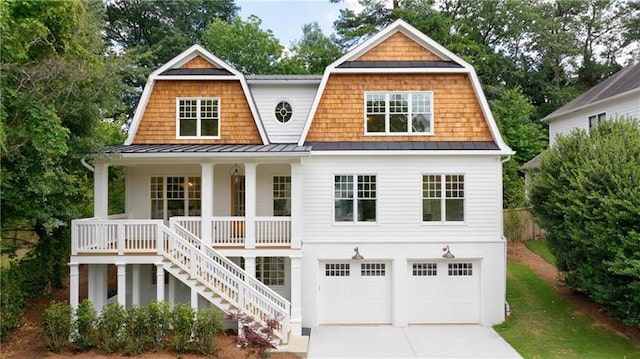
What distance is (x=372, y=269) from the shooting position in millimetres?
12570

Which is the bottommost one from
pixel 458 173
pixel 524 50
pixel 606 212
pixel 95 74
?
pixel 606 212

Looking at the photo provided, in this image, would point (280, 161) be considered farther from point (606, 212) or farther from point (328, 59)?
point (328, 59)

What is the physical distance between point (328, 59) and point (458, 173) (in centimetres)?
1839

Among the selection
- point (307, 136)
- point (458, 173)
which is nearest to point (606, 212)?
point (458, 173)

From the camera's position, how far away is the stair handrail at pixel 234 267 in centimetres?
1079

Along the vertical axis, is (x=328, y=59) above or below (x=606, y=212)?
above

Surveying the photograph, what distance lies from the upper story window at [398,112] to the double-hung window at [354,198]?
5.26 ft

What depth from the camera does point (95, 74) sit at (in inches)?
407

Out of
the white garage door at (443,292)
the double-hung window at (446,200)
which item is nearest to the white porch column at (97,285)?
the white garage door at (443,292)

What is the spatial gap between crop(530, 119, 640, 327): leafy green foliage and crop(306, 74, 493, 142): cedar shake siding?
7.75ft

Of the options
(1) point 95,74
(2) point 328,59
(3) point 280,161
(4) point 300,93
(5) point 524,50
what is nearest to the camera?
(1) point 95,74

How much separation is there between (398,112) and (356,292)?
5781 millimetres

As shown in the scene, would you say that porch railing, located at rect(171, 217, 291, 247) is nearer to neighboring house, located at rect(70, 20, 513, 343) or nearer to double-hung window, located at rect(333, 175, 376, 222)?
neighboring house, located at rect(70, 20, 513, 343)

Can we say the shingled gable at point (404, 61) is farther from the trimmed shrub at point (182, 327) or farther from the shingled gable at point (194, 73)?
the trimmed shrub at point (182, 327)
